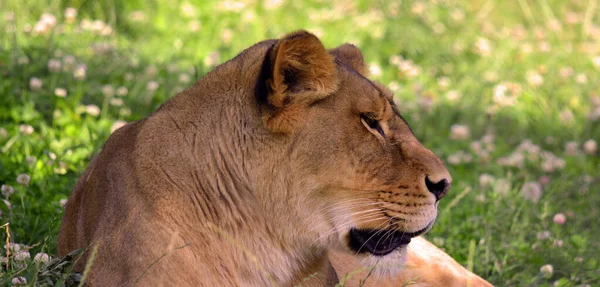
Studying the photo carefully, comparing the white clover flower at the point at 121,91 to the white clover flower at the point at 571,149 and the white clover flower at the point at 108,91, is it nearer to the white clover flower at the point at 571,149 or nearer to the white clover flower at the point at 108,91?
the white clover flower at the point at 108,91

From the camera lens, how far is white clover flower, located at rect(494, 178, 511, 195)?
502 cm

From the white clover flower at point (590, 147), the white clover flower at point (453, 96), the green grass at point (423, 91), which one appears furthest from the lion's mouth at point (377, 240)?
the white clover flower at point (453, 96)

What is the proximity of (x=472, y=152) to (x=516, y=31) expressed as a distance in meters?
3.34

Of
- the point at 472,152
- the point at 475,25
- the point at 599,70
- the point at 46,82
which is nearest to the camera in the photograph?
the point at 46,82

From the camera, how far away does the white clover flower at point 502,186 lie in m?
5.02

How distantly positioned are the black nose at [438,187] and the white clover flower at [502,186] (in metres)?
2.07

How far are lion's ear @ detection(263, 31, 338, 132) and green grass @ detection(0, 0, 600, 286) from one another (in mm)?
753

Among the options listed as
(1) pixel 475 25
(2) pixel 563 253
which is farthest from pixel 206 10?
(2) pixel 563 253

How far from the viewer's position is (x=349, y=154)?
2891 millimetres

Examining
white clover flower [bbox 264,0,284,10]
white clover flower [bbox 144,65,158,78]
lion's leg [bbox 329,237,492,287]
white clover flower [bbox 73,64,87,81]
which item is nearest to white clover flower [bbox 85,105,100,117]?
white clover flower [bbox 73,64,87,81]

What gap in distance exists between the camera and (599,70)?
317 inches

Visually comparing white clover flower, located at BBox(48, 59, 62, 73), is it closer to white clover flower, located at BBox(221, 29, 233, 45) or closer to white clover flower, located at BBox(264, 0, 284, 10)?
white clover flower, located at BBox(221, 29, 233, 45)

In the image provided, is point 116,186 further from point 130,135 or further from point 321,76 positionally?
point 321,76

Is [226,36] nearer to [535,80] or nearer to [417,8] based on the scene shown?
[417,8]
